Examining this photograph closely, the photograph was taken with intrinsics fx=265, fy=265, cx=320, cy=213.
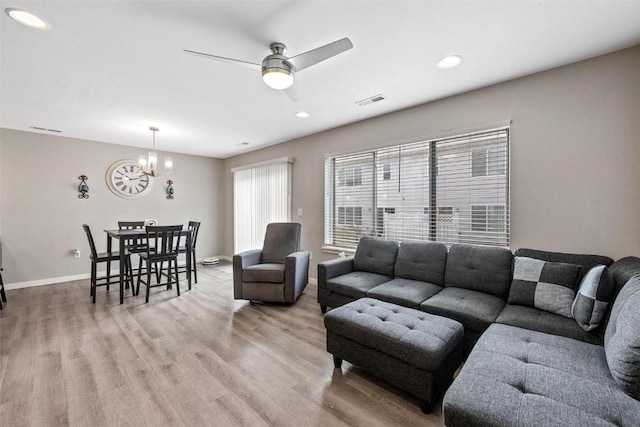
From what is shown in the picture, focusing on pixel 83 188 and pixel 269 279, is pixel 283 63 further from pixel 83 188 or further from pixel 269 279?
pixel 83 188

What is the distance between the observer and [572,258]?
82.7 inches

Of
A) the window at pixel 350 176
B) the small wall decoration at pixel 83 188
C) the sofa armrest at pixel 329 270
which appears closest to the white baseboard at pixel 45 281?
the small wall decoration at pixel 83 188

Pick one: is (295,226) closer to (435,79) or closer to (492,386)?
(435,79)

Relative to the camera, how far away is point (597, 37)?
1888 mm

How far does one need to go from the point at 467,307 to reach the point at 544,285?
0.57m

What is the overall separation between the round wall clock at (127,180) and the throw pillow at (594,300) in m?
5.93

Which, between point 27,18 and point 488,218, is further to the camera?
point 488,218

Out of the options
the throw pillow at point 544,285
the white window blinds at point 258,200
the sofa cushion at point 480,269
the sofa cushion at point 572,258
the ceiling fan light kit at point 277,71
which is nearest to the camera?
the ceiling fan light kit at point 277,71

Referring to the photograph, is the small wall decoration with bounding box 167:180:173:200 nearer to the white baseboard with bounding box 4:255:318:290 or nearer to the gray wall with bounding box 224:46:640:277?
the white baseboard with bounding box 4:255:318:290

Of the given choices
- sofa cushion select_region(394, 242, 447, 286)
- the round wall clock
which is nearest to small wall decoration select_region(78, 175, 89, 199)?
the round wall clock

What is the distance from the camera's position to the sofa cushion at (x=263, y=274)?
10.8 ft

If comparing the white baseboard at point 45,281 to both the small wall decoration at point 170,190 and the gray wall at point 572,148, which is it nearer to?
the small wall decoration at point 170,190

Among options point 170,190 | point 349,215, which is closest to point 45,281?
point 170,190

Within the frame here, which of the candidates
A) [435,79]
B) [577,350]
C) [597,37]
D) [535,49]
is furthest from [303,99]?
[577,350]
